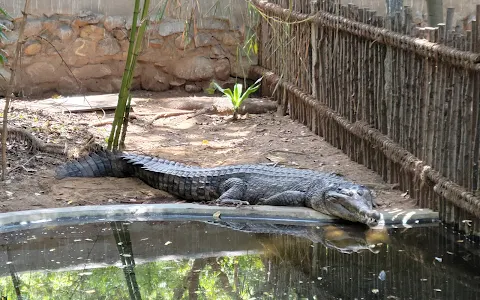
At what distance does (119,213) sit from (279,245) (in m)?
1.31

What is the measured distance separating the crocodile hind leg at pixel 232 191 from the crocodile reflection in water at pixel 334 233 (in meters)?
0.33

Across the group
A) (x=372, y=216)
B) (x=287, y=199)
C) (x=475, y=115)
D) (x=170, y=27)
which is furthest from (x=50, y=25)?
(x=475, y=115)

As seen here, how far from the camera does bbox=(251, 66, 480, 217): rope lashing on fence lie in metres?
5.05

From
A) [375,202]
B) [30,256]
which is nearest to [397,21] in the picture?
[375,202]

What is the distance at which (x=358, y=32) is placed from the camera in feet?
22.0

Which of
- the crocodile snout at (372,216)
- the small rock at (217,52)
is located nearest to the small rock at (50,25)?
the small rock at (217,52)

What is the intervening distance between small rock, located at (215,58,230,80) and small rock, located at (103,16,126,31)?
1380 millimetres

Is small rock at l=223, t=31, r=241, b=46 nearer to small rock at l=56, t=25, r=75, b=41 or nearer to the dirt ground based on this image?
the dirt ground

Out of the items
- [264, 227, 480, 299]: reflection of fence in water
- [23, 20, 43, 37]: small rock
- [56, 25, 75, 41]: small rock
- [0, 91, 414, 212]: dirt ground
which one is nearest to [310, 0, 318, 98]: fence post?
[0, 91, 414, 212]: dirt ground

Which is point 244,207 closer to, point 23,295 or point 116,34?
point 23,295

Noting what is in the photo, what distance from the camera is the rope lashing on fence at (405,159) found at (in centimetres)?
505

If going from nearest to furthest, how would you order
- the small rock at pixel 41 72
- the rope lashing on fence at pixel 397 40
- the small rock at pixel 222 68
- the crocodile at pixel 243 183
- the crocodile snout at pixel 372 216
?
the rope lashing on fence at pixel 397 40
the crocodile snout at pixel 372 216
the crocodile at pixel 243 183
the small rock at pixel 41 72
the small rock at pixel 222 68

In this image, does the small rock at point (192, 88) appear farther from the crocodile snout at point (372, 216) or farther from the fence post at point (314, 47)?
the crocodile snout at point (372, 216)

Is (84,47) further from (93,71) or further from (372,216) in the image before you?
(372,216)
